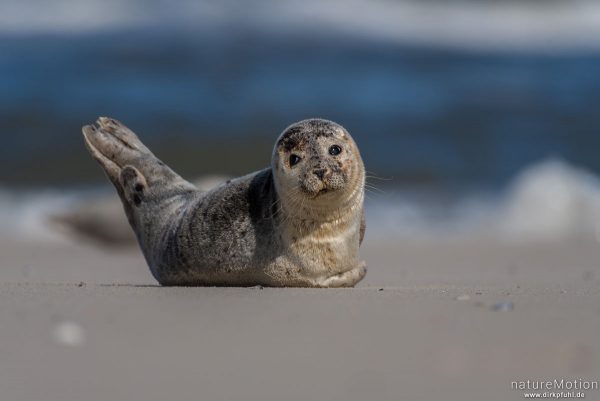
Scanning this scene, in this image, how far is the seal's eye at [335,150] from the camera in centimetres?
527

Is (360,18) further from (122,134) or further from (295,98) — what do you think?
(122,134)

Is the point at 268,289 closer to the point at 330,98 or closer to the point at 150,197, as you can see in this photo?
the point at 150,197

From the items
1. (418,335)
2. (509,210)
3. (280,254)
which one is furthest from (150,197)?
(509,210)

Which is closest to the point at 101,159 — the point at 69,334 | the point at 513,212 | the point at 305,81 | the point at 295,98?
the point at 69,334

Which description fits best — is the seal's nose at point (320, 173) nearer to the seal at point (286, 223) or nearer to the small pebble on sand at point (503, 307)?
the seal at point (286, 223)

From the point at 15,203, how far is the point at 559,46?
14.0 meters

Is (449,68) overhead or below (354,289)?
overhead

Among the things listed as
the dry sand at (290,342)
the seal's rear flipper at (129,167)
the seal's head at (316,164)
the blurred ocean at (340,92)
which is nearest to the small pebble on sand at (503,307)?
the dry sand at (290,342)

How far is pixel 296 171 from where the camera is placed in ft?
17.0

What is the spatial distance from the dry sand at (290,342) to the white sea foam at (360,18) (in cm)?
1970

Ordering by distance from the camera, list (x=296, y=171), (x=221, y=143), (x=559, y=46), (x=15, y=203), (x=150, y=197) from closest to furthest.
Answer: (x=296, y=171) < (x=150, y=197) < (x=15, y=203) < (x=221, y=143) < (x=559, y=46)

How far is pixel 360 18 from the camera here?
25.5m

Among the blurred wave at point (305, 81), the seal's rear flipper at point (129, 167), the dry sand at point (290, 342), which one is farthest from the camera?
the blurred wave at point (305, 81)

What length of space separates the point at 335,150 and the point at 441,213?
330 inches
